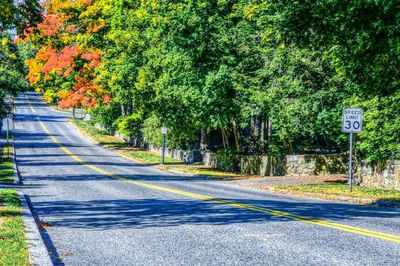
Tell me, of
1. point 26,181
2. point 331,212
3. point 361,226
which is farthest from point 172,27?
point 361,226

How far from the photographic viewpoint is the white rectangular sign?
20.5m

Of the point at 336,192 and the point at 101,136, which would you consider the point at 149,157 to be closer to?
the point at 101,136

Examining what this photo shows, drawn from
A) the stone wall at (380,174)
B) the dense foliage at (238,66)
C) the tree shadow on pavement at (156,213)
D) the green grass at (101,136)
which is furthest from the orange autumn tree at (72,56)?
the tree shadow on pavement at (156,213)

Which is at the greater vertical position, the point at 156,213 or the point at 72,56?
the point at 72,56

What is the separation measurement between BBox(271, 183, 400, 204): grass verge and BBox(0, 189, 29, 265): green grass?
10504 millimetres

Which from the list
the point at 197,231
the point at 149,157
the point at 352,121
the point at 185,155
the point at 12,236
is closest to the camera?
the point at 12,236

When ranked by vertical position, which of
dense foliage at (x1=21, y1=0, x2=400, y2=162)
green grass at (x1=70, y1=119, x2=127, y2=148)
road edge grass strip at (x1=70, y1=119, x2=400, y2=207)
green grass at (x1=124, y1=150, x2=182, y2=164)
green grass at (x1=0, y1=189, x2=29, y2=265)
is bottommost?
green grass at (x1=0, y1=189, x2=29, y2=265)

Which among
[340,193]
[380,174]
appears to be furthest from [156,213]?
[380,174]

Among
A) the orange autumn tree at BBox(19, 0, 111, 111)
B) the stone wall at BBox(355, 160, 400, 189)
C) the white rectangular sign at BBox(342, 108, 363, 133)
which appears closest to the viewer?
the white rectangular sign at BBox(342, 108, 363, 133)

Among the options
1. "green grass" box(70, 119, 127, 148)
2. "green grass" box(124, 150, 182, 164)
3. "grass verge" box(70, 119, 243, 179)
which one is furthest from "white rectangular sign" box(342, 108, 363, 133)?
"green grass" box(70, 119, 127, 148)

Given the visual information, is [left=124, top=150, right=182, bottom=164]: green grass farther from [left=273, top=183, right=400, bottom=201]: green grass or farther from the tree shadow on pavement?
the tree shadow on pavement

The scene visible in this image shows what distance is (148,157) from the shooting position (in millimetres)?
47938

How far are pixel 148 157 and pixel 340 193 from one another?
94.3 ft

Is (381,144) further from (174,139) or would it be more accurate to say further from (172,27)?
(174,139)
